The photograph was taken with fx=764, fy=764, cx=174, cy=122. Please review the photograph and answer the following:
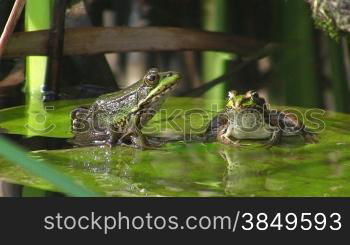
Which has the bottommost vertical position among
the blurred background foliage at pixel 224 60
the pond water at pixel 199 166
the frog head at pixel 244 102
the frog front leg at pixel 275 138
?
the pond water at pixel 199 166

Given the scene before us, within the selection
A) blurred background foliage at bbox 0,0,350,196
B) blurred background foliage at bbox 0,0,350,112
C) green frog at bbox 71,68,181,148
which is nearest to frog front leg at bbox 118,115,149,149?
green frog at bbox 71,68,181,148

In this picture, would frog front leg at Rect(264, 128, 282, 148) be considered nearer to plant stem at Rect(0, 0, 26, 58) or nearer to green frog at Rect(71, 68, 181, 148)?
green frog at Rect(71, 68, 181, 148)

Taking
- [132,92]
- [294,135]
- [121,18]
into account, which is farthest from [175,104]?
[121,18]

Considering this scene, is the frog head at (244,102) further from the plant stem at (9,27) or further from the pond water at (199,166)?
the plant stem at (9,27)

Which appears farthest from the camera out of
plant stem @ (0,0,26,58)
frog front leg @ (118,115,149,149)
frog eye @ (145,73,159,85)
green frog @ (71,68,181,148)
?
frog eye @ (145,73,159,85)

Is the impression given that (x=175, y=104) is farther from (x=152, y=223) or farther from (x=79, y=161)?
(x=152, y=223)

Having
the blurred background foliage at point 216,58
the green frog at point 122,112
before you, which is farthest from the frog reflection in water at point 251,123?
the blurred background foliage at point 216,58

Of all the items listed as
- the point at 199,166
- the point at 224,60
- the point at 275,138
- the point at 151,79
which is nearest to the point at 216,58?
the point at 224,60

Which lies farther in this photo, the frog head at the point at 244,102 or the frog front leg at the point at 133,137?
the frog head at the point at 244,102
